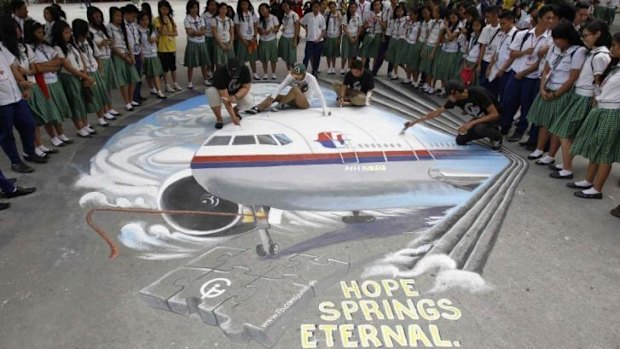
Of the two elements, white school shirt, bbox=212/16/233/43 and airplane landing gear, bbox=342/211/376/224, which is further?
white school shirt, bbox=212/16/233/43

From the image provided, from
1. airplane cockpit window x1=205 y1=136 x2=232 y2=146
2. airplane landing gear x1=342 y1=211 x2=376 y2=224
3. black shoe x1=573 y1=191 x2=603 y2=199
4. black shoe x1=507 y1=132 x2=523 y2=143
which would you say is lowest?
airplane landing gear x1=342 y1=211 x2=376 y2=224

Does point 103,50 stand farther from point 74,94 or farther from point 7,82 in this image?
point 7,82

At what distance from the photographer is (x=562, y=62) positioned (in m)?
3.92

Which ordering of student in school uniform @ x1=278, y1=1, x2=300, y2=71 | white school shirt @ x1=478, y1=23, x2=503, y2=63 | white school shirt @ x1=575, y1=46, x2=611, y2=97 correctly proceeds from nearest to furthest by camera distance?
white school shirt @ x1=575, y1=46, x2=611, y2=97
white school shirt @ x1=478, y1=23, x2=503, y2=63
student in school uniform @ x1=278, y1=1, x2=300, y2=71

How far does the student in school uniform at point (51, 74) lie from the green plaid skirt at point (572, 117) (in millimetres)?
4901

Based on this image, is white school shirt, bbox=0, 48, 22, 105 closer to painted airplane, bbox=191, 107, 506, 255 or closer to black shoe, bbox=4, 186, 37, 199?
black shoe, bbox=4, 186, 37, 199

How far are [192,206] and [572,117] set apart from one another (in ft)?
11.3

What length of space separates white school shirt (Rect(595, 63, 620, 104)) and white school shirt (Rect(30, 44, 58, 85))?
16.4 ft

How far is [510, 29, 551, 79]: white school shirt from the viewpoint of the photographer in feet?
14.8

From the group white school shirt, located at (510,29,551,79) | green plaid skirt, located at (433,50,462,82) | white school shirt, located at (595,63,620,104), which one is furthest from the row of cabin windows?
green plaid skirt, located at (433,50,462,82)

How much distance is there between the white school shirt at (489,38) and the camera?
524 cm

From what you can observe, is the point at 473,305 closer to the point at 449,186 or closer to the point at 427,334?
the point at 427,334

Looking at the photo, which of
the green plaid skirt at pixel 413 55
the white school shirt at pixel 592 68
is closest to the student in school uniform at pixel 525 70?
the white school shirt at pixel 592 68

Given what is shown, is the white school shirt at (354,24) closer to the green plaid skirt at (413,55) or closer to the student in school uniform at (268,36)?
the green plaid skirt at (413,55)
